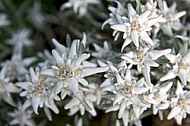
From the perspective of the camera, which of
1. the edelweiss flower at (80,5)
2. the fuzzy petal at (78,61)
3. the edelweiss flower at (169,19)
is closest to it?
the fuzzy petal at (78,61)

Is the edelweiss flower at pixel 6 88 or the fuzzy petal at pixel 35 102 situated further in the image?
the edelweiss flower at pixel 6 88

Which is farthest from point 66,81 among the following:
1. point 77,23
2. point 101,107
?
point 77,23

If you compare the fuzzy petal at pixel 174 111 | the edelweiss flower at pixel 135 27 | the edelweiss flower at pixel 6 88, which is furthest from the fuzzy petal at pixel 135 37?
the edelweiss flower at pixel 6 88

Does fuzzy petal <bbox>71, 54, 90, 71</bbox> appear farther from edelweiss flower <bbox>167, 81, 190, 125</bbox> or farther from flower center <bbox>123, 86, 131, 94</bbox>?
edelweiss flower <bbox>167, 81, 190, 125</bbox>

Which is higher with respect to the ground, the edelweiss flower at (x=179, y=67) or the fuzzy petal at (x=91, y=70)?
the fuzzy petal at (x=91, y=70)

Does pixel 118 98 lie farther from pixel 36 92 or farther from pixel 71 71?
pixel 36 92

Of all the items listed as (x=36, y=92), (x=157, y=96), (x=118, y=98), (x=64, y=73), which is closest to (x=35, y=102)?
(x=36, y=92)

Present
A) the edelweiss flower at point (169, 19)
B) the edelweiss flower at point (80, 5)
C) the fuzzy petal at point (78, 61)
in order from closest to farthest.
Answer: the fuzzy petal at point (78, 61) < the edelweiss flower at point (169, 19) < the edelweiss flower at point (80, 5)

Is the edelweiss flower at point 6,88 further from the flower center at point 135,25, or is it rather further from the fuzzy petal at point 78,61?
the flower center at point 135,25
